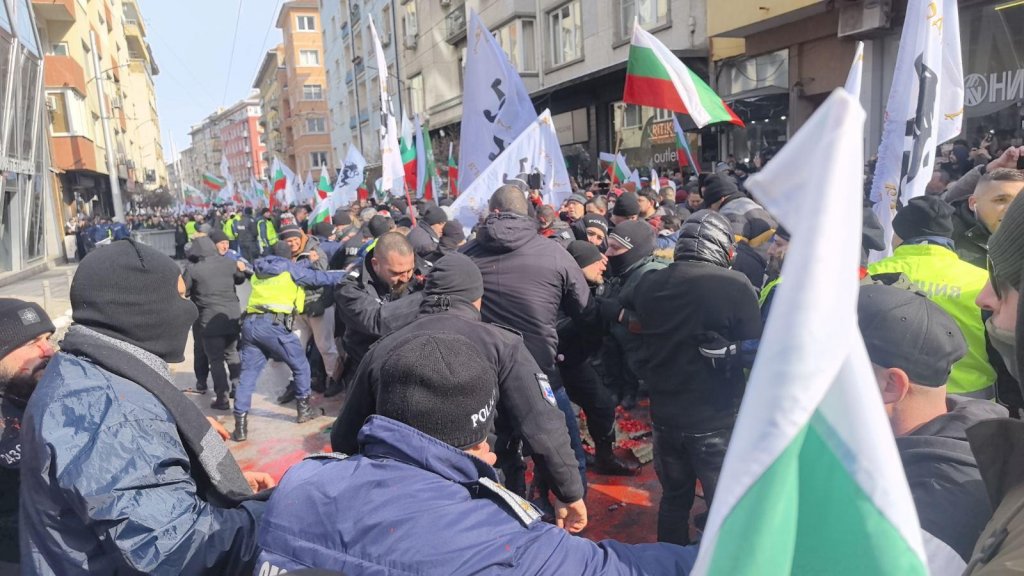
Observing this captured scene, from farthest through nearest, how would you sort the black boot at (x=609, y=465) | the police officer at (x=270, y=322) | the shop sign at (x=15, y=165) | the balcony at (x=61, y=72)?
the balcony at (x=61, y=72)
the shop sign at (x=15, y=165)
the police officer at (x=270, y=322)
the black boot at (x=609, y=465)

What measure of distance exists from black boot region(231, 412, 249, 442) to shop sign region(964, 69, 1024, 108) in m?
11.8

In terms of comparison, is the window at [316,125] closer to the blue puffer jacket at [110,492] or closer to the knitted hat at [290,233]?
the knitted hat at [290,233]

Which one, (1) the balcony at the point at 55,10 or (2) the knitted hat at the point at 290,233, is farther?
(1) the balcony at the point at 55,10

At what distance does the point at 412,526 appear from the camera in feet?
4.20

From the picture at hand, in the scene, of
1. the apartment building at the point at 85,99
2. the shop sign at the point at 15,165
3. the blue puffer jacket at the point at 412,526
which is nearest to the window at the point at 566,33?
the shop sign at the point at 15,165

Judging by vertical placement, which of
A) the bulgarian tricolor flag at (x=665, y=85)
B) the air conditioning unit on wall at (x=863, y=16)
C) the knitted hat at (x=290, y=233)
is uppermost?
the air conditioning unit on wall at (x=863, y=16)

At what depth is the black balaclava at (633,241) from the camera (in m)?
4.60

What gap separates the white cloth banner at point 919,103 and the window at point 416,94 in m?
28.6

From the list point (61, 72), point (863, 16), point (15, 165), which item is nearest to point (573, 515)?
point (863, 16)

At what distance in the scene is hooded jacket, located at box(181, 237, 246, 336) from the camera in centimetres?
623

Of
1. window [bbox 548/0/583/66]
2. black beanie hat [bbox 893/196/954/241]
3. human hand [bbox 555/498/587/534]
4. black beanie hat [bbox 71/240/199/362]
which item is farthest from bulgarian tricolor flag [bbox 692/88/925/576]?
window [bbox 548/0/583/66]

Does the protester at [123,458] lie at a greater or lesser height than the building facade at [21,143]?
lesser

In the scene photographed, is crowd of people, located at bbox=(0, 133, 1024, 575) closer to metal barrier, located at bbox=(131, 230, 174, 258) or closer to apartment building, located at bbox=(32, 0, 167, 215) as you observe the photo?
metal barrier, located at bbox=(131, 230, 174, 258)

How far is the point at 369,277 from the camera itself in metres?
4.09
